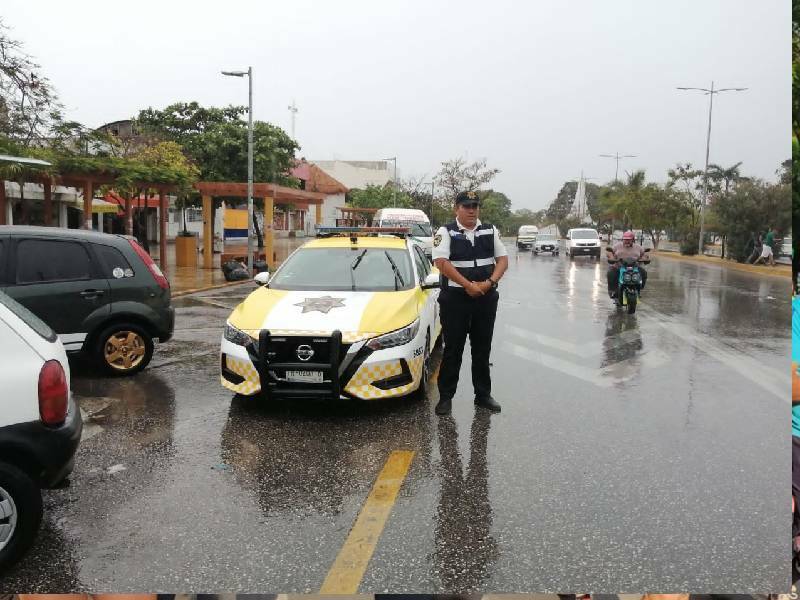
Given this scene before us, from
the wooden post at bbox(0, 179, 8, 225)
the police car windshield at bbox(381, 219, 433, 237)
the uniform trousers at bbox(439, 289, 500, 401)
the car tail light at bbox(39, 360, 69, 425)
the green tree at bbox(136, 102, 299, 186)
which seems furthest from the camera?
the police car windshield at bbox(381, 219, 433, 237)

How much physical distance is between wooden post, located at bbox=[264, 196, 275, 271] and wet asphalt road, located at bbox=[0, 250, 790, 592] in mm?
289

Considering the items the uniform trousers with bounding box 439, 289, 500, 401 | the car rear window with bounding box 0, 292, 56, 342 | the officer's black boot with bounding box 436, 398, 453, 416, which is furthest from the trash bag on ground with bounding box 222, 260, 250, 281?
the car rear window with bounding box 0, 292, 56, 342

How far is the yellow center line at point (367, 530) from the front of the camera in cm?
268

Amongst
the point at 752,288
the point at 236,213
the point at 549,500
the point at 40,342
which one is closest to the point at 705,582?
A: the point at 549,500

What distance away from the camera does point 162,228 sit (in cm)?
447

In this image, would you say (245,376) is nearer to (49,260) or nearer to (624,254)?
(49,260)

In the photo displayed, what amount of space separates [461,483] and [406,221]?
5.64 metres

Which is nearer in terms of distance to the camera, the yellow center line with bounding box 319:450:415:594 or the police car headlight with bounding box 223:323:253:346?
the yellow center line with bounding box 319:450:415:594

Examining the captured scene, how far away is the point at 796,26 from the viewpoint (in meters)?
2.40

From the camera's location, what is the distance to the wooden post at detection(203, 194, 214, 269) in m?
4.60

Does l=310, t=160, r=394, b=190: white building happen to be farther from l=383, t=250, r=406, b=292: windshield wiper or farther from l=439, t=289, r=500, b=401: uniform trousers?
l=439, t=289, r=500, b=401: uniform trousers

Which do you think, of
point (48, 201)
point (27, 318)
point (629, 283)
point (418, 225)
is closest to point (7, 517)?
point (27, 318)

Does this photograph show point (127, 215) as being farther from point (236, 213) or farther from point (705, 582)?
point (705, 582)

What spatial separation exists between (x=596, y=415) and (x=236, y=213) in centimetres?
290
